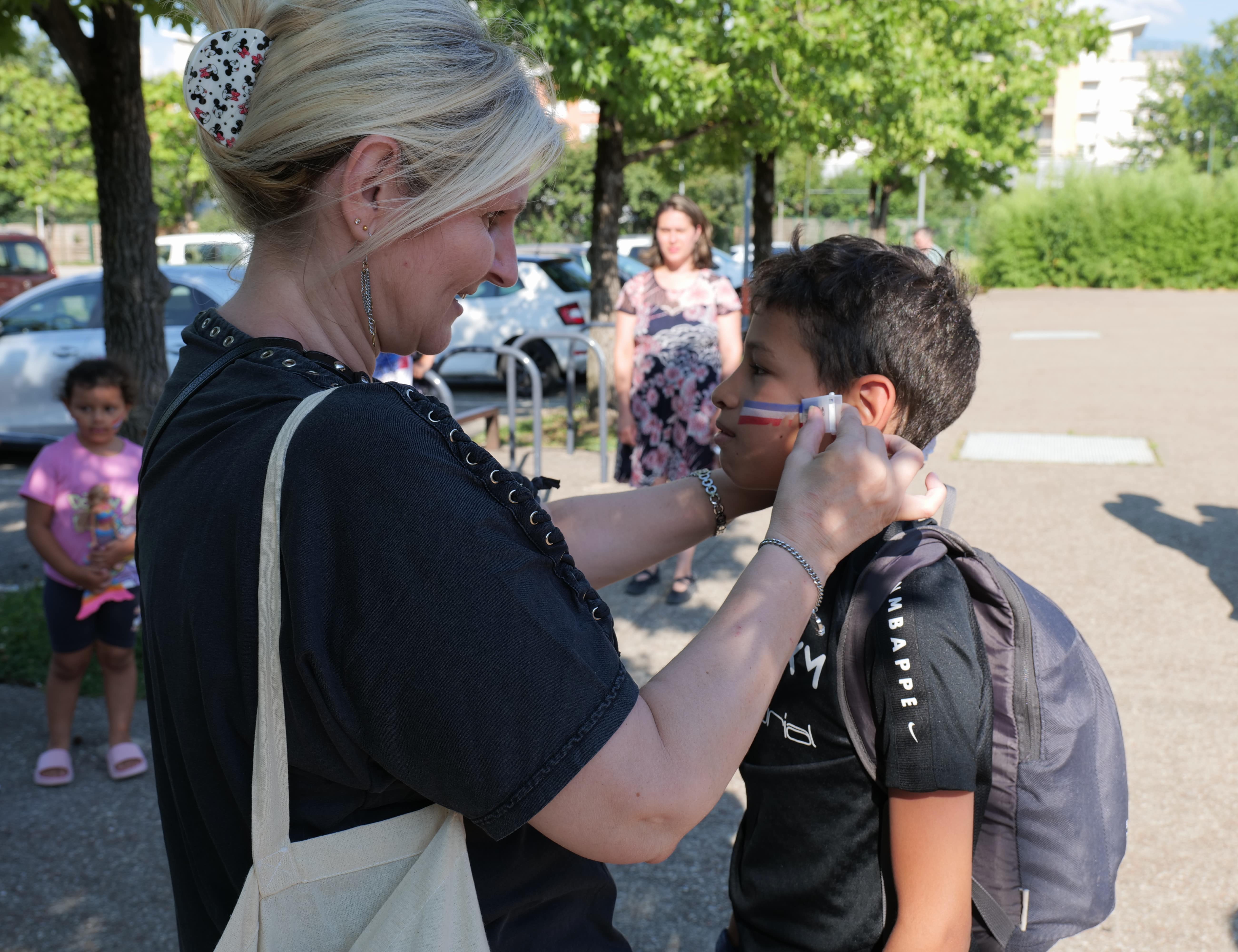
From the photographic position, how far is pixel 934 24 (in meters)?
12.0

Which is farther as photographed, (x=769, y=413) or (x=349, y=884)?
(x=769, y=413)

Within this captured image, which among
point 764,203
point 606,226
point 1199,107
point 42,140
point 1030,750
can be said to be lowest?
point 1030,750

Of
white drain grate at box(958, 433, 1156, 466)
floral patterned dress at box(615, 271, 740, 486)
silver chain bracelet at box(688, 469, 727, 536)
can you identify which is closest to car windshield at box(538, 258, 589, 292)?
white drain grate at box(958, 433, 1156, 466)

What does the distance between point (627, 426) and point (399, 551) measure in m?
5.39

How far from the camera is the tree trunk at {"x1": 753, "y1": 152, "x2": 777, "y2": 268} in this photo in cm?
1686

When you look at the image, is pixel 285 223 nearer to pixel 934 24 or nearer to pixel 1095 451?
pixel 1095 451

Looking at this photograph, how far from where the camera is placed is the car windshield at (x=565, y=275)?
1349 centimetres

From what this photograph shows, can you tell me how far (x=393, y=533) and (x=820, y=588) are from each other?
0.50 meters

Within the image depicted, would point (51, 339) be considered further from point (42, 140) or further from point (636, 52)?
point (42, 140)

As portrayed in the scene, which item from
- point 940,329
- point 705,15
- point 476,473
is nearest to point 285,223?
point 476,473

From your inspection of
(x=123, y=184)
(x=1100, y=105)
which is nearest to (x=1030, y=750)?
(x=123, y=184)

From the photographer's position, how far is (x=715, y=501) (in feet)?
6.34

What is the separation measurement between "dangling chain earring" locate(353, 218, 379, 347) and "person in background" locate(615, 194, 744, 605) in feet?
15.4

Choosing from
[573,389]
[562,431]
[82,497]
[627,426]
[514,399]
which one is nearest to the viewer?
[82,497]
